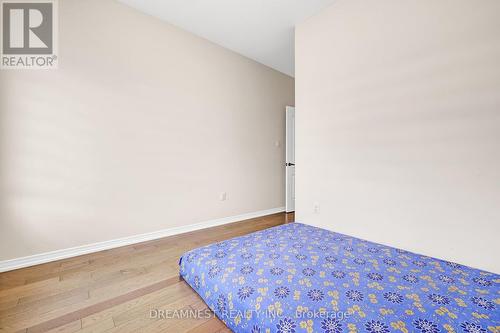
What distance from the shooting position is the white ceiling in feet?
7.77

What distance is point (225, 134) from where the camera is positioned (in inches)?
131

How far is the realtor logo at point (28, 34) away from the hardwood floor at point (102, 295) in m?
1.90

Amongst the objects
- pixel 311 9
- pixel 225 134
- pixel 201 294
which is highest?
pixel 311 9

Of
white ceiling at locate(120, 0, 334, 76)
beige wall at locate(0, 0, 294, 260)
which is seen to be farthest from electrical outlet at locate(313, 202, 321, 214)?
white ceiling at locate(120, 0, 334, 76)

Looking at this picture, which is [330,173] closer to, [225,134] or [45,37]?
[225,134]

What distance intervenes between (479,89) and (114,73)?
3358 millimetres

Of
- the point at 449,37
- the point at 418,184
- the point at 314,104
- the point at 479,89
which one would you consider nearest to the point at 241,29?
the point at 314,104

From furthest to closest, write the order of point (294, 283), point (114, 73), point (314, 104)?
1. point (314, 104)
2. point (114, 73)
3. point (294, 283)

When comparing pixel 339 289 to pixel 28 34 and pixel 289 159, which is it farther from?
pixel 28 34

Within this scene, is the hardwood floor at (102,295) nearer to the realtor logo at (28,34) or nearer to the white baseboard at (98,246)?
the white baseboard at (98,246)

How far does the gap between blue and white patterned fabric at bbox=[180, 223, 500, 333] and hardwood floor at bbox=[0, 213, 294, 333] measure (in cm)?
18

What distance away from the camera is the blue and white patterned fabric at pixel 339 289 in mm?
1009

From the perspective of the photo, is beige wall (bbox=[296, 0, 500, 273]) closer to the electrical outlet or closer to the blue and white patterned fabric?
the electrical outlet

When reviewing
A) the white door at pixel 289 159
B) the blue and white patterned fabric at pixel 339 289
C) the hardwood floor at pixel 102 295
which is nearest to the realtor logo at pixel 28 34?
the hardwood floor at pixel 102 295
